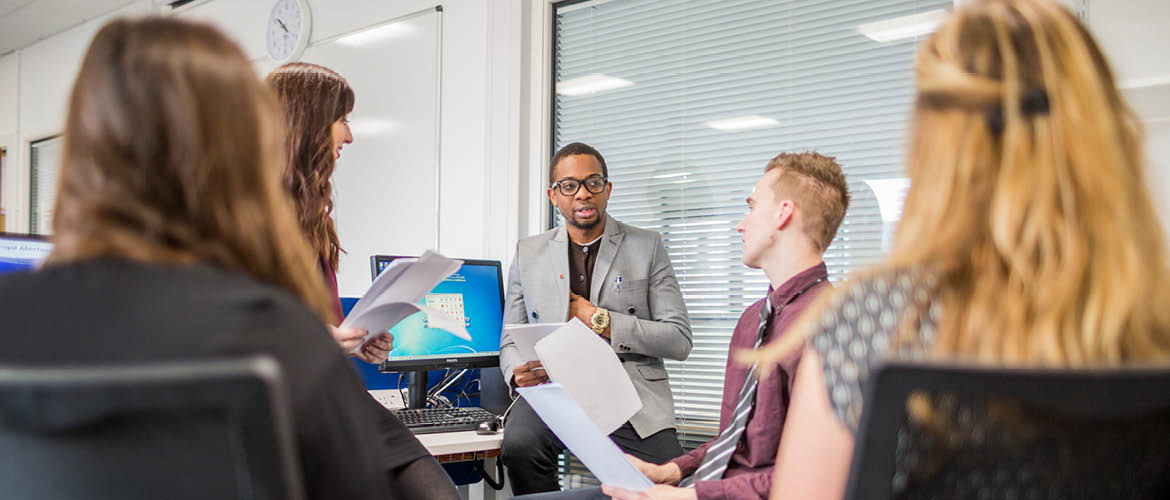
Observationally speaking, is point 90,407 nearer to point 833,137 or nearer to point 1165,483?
point 1165,483

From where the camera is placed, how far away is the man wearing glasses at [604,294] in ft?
8.93

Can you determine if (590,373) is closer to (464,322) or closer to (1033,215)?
(464,322)

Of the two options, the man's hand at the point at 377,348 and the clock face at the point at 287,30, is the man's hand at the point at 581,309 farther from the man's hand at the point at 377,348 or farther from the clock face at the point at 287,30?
the clock face at the point at 287,30

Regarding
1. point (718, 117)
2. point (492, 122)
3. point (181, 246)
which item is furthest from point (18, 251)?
point (718, 117)

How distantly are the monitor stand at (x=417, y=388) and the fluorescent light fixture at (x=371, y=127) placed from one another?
1.80 metres

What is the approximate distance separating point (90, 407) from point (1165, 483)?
0.88 meters

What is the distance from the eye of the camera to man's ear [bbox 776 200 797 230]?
1.81m

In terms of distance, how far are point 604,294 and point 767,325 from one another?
1336 millimetres

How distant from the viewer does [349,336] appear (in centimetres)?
172

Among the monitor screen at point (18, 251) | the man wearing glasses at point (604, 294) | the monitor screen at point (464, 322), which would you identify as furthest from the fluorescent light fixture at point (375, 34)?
the monitor screen at point (18, 251)

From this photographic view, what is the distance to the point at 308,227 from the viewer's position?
1.80 meters

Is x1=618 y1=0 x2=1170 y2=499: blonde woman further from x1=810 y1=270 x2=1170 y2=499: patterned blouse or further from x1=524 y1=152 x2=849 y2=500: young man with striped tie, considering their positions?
x1=524 y1=152 x2=849 y2=500: young man with striped tie

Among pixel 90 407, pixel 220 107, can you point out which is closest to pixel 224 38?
pixel 220 107

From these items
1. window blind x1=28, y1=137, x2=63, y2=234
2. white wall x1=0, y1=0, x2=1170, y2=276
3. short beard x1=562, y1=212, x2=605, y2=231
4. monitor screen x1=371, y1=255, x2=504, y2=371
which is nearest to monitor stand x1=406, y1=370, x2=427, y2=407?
monitor screen x1=371, y1=255, x2=504, y2=371
